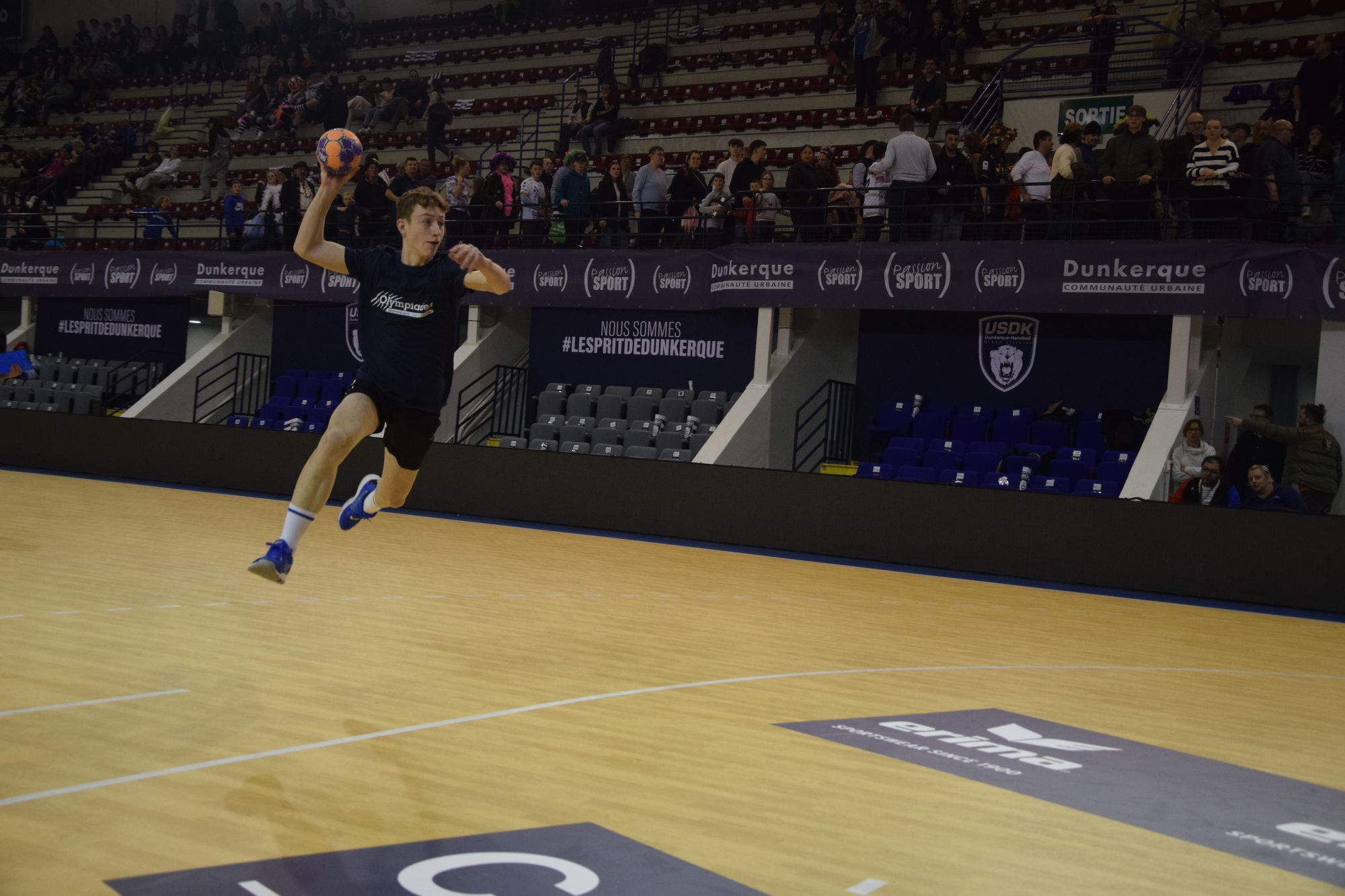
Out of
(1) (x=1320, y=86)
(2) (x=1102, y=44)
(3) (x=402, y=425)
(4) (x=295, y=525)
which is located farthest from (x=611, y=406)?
(4) (x=295, y=525)

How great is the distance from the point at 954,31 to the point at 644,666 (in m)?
16.4

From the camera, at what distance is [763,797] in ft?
14.0

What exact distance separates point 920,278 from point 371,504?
1002 centimetres

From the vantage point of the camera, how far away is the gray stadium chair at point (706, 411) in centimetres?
1778

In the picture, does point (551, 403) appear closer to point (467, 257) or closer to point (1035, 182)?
point (1035, 182)

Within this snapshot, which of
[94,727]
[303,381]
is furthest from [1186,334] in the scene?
[303,381]

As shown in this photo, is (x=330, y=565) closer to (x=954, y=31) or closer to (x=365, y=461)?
(x=365, y=461)

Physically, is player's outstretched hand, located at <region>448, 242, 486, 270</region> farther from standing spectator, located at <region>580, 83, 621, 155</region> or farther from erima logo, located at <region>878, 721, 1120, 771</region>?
standing spectator, located at <region>580, 83, 621, 155</region>

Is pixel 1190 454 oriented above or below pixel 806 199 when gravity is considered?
below

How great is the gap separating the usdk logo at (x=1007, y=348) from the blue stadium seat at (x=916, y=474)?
227 cm

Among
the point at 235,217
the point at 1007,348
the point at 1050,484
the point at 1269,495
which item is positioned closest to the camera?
the point at 1269,495

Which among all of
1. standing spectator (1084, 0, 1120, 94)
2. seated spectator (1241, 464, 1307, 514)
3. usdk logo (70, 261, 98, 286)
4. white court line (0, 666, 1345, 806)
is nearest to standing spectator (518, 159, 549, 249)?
standing spectator (1084, 0, 1120, 94)

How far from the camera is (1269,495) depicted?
1252 centimetres

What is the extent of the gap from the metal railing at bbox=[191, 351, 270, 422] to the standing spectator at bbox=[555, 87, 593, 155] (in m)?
6.86
